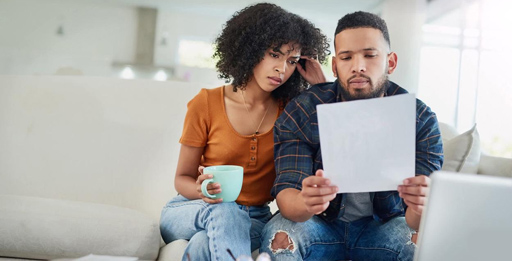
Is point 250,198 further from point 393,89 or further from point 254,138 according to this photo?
point 393,89

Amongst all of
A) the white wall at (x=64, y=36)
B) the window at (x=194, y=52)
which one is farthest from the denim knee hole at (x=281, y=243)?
the white wall at (x=64, y=36)

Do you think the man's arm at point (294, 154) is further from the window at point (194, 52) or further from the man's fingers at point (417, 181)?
the window at point (194, 52)

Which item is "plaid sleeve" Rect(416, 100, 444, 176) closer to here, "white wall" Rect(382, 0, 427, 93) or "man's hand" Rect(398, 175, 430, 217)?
"man's hand" Rect(398, 175, 430, 217)

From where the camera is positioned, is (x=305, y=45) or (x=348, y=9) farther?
(x=348, y=9)

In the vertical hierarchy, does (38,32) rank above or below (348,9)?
below

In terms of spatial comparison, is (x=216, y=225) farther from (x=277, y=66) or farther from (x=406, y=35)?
(x=406, y=35)

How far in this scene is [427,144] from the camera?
1.43m

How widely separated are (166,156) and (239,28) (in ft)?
1.78

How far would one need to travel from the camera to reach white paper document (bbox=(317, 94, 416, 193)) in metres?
1.06

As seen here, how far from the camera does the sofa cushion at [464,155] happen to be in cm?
171

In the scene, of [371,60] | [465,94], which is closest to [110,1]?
[371,60]

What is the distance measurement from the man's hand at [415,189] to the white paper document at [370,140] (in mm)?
27

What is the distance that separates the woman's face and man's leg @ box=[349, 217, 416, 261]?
1.63 feet

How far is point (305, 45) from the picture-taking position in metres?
1.67
